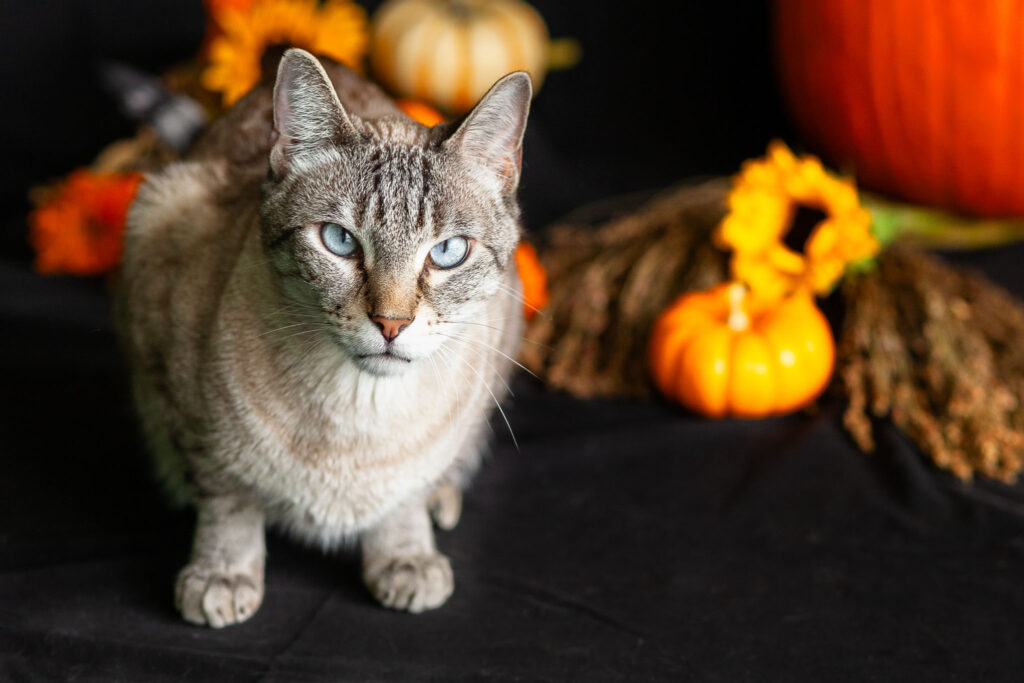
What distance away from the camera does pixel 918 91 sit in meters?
2.24

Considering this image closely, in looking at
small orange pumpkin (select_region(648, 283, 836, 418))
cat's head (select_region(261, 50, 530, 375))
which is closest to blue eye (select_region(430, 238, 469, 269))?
cat's head (select_region(261, 50, 530, 375))

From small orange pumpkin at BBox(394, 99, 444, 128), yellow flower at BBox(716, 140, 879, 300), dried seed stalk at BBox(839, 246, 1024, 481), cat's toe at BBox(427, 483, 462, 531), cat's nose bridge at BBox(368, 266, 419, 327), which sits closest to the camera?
cat's nose bridge at BBox(368, 266, 419, 327)

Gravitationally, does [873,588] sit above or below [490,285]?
below

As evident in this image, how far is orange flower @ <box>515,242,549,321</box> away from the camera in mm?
2021

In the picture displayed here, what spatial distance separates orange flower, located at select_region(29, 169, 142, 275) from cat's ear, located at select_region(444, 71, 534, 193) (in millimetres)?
1091

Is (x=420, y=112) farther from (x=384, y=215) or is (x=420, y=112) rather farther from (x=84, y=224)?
(x=384, y=215)

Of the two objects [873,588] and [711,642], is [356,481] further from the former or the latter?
[873,588]

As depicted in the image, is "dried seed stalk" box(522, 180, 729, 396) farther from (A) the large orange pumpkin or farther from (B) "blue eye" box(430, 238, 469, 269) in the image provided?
(B) "blue eye" box(430, 238, 469, 269)

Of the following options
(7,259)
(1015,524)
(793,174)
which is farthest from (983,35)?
(7,259)

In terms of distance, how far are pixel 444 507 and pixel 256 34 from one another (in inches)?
43.1

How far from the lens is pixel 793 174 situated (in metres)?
1.99

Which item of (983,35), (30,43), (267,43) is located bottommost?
(30,43)

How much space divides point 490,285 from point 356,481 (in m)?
0.30

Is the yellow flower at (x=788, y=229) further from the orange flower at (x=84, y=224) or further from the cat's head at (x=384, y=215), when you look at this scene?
the orange flower at (x=84, y=224)
